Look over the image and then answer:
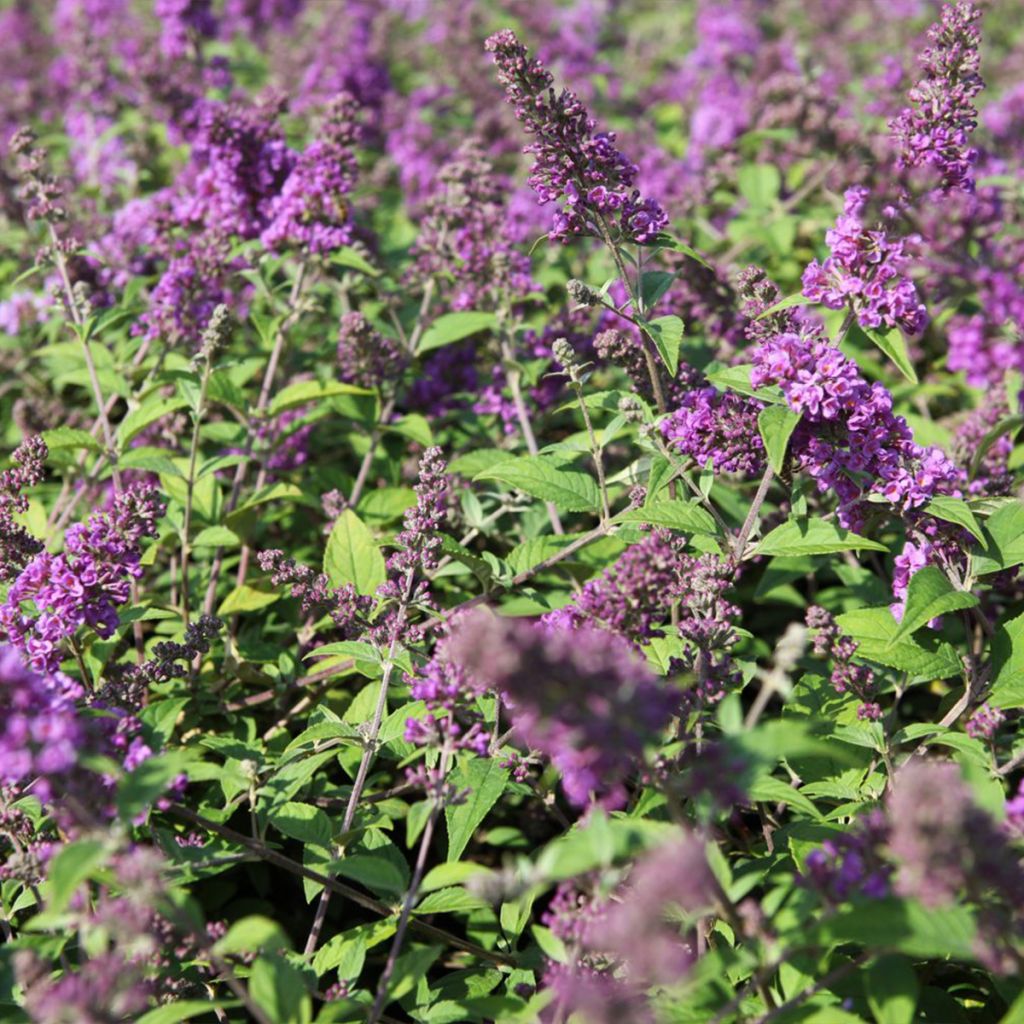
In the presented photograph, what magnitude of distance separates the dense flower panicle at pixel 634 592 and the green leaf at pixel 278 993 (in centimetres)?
135

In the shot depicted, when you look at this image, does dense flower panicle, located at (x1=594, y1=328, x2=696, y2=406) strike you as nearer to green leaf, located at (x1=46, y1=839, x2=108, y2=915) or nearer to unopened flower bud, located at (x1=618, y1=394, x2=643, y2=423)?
unopened flower bud, located at (x1=618, y1=394, x2=643, y2=423)

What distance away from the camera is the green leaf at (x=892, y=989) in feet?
9.00

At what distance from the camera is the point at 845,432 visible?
12.7 ft

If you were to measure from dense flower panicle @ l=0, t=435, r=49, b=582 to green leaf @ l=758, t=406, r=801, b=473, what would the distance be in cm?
272

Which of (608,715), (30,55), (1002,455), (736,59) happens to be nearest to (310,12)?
(30,55)

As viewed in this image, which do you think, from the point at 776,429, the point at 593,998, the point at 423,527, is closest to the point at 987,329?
the point at 776,429

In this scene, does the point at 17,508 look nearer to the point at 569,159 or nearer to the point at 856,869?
the point at 569,159

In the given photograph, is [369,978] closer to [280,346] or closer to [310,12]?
[280,346]

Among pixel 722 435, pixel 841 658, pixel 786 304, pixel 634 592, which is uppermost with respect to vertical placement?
pixel 786 304

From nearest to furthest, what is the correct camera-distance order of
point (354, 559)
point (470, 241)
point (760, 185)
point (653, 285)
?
point (653, 285), point (354, 559), point (470, 241), point (760, 185)

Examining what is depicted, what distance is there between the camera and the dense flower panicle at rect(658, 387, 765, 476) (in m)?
4.00

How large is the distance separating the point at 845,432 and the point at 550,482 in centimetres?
119

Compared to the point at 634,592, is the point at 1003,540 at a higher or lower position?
lower

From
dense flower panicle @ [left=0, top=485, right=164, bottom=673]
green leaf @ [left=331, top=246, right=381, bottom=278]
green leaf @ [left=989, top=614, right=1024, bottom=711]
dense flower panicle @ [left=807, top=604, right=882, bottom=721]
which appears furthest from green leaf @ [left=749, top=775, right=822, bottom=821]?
green leaf @ [left=331, top=246, right=381, bottom=278]
